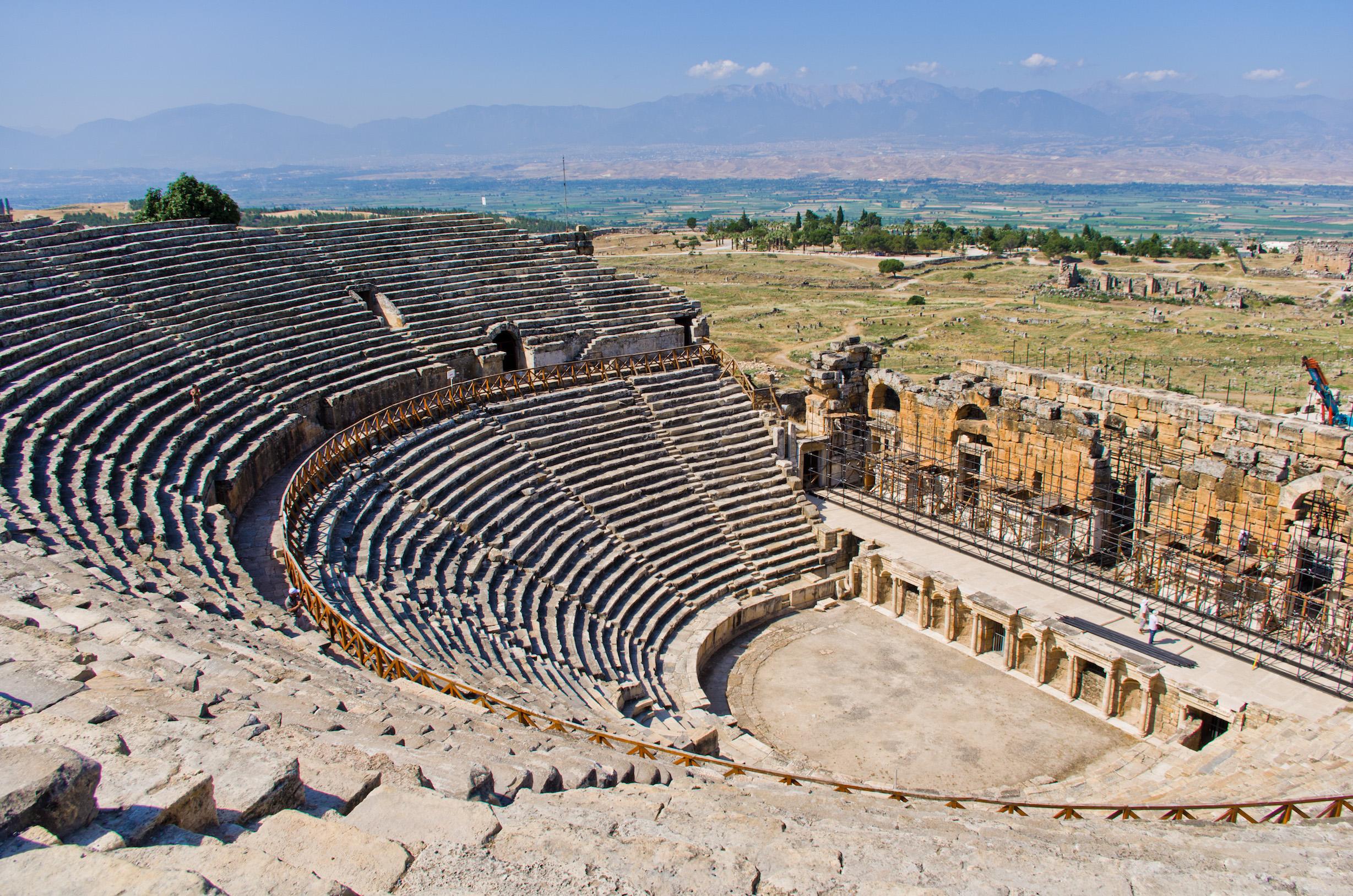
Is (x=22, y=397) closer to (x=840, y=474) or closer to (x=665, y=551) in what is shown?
(x=665, y=551)

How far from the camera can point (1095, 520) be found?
2266 cm

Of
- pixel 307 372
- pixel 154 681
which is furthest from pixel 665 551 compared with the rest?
pixel 154 681

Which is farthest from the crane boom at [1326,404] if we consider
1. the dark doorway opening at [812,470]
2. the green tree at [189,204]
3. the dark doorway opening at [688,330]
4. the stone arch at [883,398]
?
the green tree at [189,204]

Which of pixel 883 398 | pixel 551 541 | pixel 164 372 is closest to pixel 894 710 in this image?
pixel 551 541

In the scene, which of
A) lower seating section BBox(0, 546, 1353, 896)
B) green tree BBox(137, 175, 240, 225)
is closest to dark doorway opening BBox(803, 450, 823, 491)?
lower seating section BBox(0, 546, 1353, 896)

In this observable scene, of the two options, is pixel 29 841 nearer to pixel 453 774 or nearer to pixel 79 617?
pixel 453 774

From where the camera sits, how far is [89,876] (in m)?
4.02

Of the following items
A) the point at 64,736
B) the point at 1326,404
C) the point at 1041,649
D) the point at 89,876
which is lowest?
the point at 1041,649

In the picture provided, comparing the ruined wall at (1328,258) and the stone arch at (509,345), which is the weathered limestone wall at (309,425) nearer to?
the stone arch at (509,345)

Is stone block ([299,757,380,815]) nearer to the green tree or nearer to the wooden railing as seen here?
the wooden railing

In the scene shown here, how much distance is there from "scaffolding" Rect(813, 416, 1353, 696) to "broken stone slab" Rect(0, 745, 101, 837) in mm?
19435

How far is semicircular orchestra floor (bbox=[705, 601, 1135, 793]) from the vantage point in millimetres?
16172

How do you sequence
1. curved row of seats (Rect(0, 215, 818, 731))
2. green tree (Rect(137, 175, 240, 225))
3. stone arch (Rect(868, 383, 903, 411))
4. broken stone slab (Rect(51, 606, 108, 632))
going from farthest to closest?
1. green tree (Rect(137, 175, 240, 225))
2. stone arch (Rect(868, 383, 903, 411))
3. curved row of seats (Rect(0, 215, 818, 731))
4. broken stone slab (Rect(51, 606, 108, 632))

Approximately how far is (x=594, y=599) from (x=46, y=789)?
1535 centimetres
